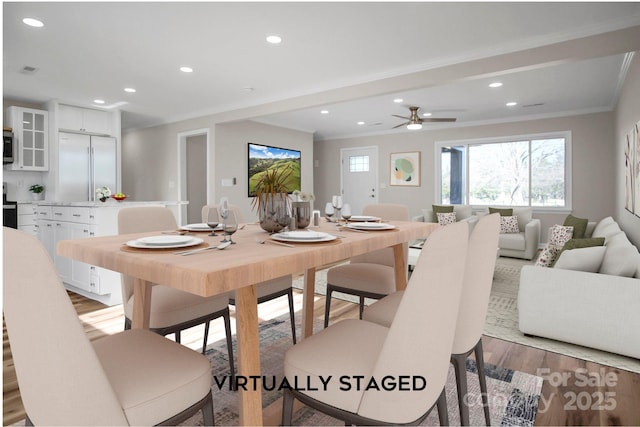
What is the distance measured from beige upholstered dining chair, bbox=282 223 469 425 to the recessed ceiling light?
11.1ft

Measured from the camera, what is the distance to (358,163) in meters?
8.77

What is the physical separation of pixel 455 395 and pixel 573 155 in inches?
238

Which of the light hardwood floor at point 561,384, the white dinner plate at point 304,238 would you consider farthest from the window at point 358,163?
the white dinner plate at point 304,238

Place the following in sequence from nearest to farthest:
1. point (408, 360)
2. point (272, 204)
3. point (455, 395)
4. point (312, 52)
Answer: point (408, 360) → point (272, 204) → point (455, 395) → point (312, 52)

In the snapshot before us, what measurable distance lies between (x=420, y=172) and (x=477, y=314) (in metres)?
6.76

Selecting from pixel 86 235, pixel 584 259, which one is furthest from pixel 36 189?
pixel 584 259

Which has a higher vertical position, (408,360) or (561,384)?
(408,360)

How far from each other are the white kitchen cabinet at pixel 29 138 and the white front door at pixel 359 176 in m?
5.76

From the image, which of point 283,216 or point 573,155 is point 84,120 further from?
point 573,155

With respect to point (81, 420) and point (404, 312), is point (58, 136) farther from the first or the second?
point (404, 312)

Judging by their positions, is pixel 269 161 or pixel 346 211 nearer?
pixel 346 211

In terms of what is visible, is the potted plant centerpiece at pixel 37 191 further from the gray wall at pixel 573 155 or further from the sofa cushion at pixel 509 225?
the sofa cushion at pixel 509 225

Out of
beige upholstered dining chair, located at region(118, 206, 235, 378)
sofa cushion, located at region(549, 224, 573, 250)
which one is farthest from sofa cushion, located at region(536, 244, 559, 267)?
beige upholstered dining chair, located at region(118, 206, 235, 378)

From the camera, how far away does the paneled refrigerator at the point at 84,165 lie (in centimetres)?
534
